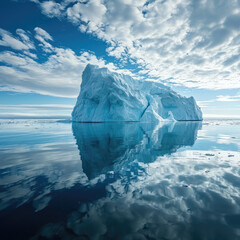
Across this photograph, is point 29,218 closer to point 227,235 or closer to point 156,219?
point 156,219

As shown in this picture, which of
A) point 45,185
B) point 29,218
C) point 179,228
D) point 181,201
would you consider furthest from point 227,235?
point 45,185

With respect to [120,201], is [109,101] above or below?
above

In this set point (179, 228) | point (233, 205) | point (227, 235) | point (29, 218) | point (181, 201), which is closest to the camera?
point (227, 235)

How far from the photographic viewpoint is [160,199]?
3.22 m

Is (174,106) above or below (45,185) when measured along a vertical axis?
above

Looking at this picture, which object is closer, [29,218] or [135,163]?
[29,218]

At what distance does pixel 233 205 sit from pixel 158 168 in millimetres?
2445

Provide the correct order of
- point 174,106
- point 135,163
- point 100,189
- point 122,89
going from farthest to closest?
point 174,106 < point 122,89 < point 135,163 < point 100,189

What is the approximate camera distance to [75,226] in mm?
2350

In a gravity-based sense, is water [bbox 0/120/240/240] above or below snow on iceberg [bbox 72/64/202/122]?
below

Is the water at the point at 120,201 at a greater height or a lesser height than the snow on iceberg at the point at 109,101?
lesser

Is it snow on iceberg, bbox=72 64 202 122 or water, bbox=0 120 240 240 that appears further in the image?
snow on iceberg, bbox=72 64 202 122

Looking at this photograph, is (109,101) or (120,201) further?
(109,101)

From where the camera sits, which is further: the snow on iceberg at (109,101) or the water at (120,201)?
the snow on iceberg at (109,101)
